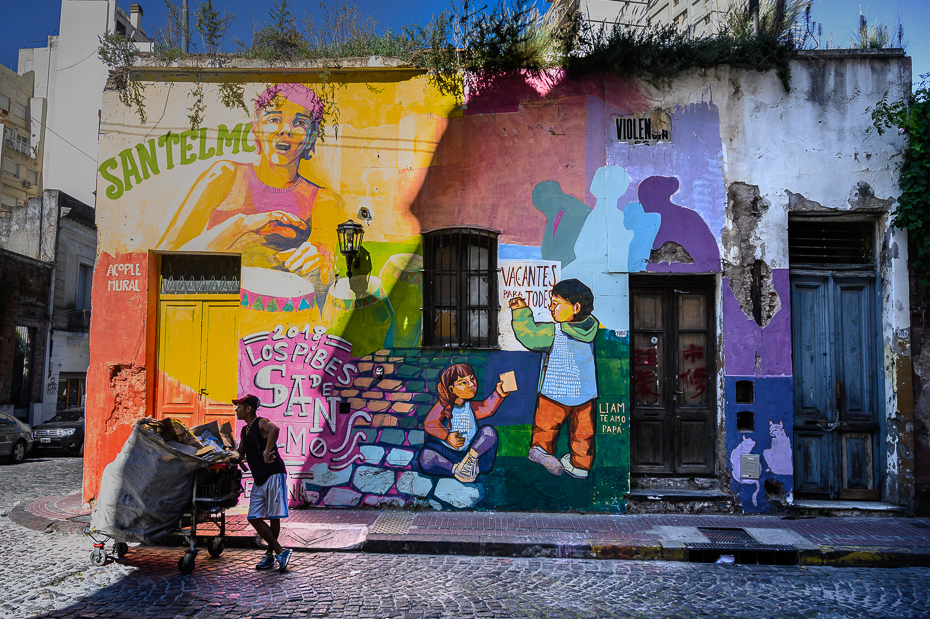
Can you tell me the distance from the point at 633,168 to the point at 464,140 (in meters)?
2.35

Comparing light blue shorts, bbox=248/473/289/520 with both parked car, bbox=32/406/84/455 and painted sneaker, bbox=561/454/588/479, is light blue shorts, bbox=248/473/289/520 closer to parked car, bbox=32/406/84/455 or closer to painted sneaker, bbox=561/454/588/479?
painted sneaker, bbox=561/454/588/479

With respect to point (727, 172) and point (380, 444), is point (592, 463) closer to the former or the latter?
point (380, 444)

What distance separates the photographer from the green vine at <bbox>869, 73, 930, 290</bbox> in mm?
7578

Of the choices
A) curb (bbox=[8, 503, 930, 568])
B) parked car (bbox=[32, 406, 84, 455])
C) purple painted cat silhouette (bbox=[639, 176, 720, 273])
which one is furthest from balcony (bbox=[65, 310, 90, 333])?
purple painted cat silhouette (bbox=[639, 176, 720, 273])

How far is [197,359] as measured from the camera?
8234 millimetres

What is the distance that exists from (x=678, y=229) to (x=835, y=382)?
9.79 ft

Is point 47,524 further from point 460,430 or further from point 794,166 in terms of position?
point 794,166

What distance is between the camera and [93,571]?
18.5 ft

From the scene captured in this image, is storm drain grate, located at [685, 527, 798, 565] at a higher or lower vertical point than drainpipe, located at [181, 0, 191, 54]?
lower

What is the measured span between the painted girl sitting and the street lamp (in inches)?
77.5

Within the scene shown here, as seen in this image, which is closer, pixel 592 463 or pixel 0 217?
pixel 592 463

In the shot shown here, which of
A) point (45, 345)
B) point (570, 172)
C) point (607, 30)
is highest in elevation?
point (607, 30)

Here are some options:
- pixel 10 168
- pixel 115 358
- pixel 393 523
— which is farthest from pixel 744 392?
pixel 10 168

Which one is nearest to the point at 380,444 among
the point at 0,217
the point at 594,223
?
the point at 594,223
